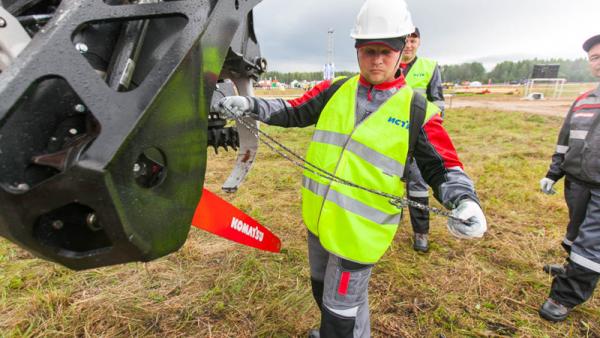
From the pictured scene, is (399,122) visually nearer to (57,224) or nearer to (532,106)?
(57,224)

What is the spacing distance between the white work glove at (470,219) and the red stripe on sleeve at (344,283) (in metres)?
0.58

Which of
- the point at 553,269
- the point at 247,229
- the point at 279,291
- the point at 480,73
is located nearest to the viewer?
the point at 247,229

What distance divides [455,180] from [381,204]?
14.3 inches

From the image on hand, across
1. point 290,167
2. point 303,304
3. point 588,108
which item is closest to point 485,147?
point 290,167

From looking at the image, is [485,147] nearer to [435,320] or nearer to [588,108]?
[588,108]

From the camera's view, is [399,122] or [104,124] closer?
[104,124]

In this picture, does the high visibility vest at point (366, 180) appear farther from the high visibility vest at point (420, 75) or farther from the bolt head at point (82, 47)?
the high visibility vest at point (420, 75)

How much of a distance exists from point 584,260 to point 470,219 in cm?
169

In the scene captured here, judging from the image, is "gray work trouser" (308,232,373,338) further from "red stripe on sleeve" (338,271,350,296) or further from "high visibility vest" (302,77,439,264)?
"high visibility vest" (302,77,439,264)

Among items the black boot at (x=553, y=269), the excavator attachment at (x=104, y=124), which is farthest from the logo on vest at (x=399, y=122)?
the black boot at (x=553, y=269)

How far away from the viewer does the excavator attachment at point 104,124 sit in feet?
2.69

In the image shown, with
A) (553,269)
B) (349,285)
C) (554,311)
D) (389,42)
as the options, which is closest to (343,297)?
(349,285)

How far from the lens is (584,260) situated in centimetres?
244

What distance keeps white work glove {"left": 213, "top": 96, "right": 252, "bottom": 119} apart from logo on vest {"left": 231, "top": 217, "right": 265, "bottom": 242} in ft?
1.81
